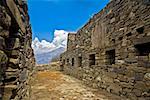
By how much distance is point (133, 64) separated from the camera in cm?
492

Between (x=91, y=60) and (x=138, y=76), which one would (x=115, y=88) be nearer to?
(x=138, y=76)

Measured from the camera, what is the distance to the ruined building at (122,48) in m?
4.54

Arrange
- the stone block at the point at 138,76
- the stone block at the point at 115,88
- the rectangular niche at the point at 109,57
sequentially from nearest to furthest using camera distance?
the stone block at the point at 138,76
the stone block at the point at 115,88
the rectangular niche at the point at 109,57

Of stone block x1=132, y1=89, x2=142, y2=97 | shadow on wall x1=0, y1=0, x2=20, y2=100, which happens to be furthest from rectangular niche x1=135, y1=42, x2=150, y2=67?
shadow on wall x1=0, y1=0, x2=20, y2=100

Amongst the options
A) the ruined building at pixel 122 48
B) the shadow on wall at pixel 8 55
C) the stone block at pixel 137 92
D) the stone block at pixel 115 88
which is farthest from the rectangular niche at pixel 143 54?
the shadow on wall at pixel 8 55

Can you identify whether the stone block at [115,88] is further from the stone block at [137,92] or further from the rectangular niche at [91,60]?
the rectangular niche at [91,60]

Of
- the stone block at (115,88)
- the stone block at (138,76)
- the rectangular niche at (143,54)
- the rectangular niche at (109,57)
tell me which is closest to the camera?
the rectangular niche at (143,54)

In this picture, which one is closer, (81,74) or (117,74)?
(117,74)

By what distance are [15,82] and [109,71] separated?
430 cm

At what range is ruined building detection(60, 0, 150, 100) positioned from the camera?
4.54 meters

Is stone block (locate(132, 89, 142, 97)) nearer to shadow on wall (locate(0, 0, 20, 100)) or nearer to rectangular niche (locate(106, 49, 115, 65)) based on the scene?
rectangular niche (locate(106, 49, 115, 65))

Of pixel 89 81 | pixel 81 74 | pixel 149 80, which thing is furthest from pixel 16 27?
pixel 81 74

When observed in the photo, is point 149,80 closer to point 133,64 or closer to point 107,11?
point 133,64

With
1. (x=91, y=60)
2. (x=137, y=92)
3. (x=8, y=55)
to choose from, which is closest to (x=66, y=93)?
(x=137, y=92)
